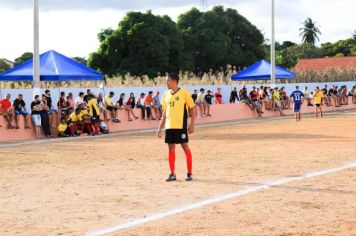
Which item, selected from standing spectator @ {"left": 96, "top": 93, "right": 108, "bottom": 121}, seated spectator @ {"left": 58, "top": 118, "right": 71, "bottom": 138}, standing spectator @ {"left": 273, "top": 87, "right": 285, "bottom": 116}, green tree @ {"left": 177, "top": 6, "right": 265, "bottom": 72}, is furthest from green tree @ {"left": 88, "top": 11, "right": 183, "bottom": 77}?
seated spectator @ {"left": 58, "top": 118, "right": 71, "bottom": 138}

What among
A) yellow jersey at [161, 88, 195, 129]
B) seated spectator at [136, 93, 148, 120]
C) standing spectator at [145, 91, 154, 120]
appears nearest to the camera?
yellow jersey at [161, 88, 195, 129]

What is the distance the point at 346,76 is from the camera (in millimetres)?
62875

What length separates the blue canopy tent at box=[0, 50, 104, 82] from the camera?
27094mm

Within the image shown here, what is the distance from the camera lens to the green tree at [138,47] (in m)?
51.6

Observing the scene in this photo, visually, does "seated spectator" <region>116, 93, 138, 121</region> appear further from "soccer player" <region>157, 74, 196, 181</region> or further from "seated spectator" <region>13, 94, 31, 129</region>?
"soccer player" <region>157, 74, 196, 181</region>

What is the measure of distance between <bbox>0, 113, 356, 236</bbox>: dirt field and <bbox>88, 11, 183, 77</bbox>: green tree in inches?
1259

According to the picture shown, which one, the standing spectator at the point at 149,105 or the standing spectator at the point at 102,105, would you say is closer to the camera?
the standing spectator at the point at 102,105

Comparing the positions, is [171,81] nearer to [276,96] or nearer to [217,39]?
[276,96]

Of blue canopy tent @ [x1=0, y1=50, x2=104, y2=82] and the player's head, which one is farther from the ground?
blue canopy tent @ [x1=0, y1=50, x2=104, y2=82]

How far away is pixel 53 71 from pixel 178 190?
17087 mm

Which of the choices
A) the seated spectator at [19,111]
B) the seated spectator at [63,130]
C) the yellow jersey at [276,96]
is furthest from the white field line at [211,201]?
the yellow jersey at [276,96]

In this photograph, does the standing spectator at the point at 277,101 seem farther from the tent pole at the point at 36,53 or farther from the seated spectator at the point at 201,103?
the tent pole at the point at 36,53

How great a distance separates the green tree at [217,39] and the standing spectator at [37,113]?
30.6m

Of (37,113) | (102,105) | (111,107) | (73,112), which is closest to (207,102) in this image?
(111,107)
